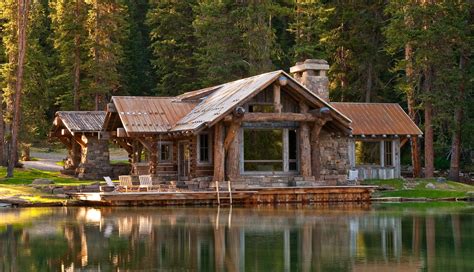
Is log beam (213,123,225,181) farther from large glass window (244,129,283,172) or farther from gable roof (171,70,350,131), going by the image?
large glass window (244,129,283,172)

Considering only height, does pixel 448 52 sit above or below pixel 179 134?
above

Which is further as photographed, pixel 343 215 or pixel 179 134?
pixel 179 134

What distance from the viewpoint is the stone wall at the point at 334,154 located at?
1524 inches

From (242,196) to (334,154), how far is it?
665 centimetres

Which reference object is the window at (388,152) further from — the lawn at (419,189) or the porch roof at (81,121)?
the porch roof at (81,121)

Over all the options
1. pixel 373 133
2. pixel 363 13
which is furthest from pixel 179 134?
pixel 363 13

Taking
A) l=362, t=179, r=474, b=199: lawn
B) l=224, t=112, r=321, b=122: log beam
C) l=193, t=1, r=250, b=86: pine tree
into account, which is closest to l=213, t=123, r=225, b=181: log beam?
l=224, t=112, r=321, b=122: log beam

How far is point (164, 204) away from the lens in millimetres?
33469

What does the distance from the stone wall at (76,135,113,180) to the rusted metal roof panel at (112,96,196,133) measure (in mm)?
6539

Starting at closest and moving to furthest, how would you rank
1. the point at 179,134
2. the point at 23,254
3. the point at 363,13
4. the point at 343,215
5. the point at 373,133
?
the point at 23,254 → the point at 343,215 → the point at 179,134 → the point at 373,133 → the point at 363,13

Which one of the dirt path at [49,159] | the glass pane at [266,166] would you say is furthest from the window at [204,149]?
the dirt path at [49,159]

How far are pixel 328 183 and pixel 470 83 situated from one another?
38.3 ft

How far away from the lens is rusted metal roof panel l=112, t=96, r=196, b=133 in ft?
122

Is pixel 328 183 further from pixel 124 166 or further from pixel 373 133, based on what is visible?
pixel 124 166
